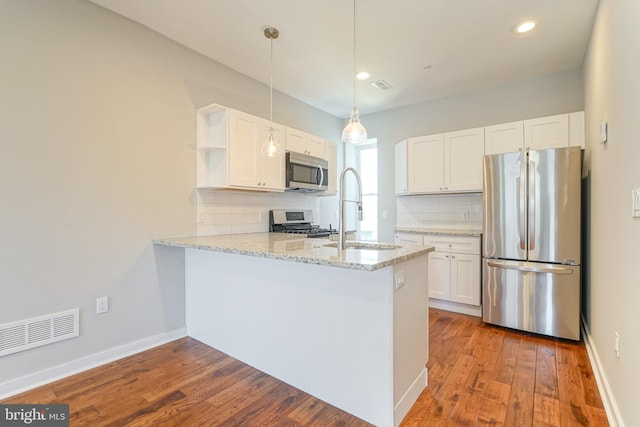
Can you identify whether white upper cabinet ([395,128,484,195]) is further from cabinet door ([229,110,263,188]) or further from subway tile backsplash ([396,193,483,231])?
cabinet door ([229,110,263,188])

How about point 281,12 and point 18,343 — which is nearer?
point 18,343

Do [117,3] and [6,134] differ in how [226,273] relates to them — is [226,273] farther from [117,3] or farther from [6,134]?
[117,3]

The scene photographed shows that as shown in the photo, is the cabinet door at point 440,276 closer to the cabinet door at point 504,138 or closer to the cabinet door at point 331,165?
the cabinet door at point 504,138

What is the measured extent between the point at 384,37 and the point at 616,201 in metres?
2.11

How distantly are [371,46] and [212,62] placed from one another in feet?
5.32

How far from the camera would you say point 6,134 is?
1.96 metres

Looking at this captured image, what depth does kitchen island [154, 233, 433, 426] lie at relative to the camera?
5.44ft

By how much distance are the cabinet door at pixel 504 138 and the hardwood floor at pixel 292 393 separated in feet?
6.69

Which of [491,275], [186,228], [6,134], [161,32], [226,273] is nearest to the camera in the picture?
[6,134]

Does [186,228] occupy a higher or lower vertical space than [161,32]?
lower

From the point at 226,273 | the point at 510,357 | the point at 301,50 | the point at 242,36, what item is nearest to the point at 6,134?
the point at 226,273

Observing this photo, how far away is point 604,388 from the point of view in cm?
190

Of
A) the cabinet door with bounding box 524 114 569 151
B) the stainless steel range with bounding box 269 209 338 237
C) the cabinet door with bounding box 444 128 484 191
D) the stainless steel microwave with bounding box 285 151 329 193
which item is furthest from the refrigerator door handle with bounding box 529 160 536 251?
the stainless steel microwave with bounding box 285 151 329 193

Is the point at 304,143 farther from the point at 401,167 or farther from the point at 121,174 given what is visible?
the point at 121,174
